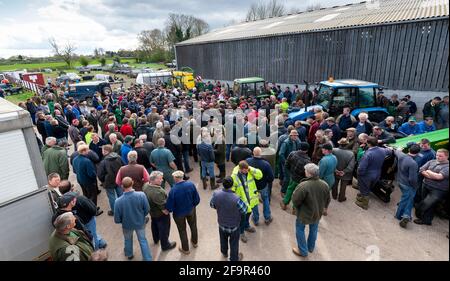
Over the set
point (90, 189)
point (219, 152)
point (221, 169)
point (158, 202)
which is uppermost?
point (158, 202)

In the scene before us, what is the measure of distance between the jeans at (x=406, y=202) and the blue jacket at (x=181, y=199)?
13.6ft

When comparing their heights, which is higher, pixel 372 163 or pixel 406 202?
pixel 372 163

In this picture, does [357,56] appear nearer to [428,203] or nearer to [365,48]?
[365,48]

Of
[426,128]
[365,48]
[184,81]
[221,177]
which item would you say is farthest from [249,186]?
[184,81]

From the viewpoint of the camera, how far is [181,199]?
4.12 m

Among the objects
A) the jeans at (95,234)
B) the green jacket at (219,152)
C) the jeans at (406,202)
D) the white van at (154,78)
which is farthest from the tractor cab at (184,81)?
the jeans at (406,202)

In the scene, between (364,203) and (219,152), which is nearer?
(364,203)

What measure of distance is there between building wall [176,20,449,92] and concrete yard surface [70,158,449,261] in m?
4.15

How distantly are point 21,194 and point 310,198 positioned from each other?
4229mm

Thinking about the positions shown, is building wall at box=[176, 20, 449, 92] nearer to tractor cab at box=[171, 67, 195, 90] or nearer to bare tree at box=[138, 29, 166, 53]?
tractor cab at box=[171, 67, 195, 90]

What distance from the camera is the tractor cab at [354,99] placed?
783 cm

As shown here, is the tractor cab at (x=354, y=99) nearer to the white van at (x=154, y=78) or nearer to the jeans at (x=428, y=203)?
the jeans at (x=428, y=203)
